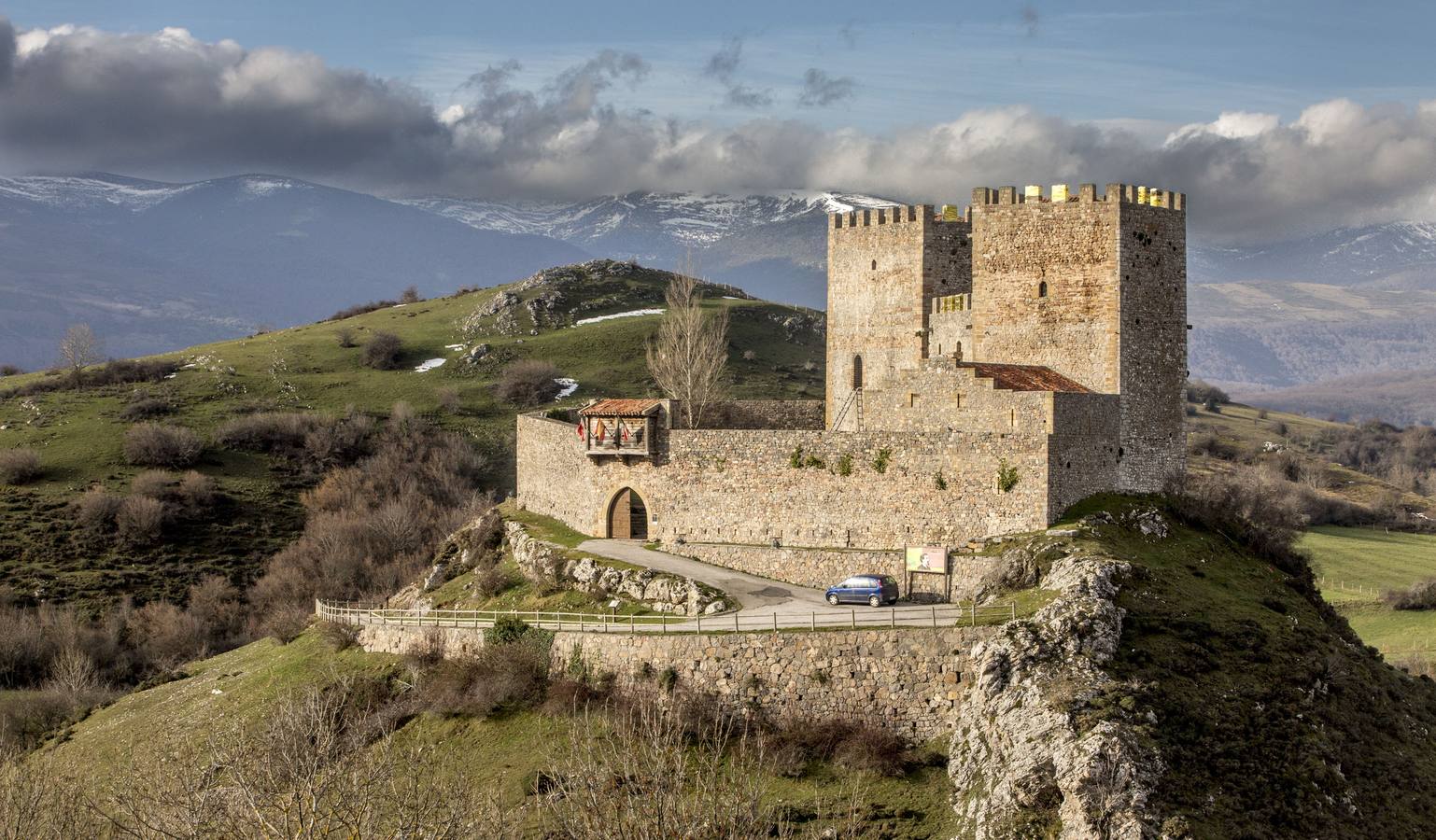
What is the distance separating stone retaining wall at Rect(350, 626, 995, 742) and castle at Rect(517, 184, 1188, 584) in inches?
284

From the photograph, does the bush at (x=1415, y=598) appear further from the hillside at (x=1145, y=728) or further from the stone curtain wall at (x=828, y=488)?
the stone curtain wall at (x=828, y=488)

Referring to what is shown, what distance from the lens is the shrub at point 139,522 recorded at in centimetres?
9344

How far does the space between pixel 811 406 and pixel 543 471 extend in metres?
12.2

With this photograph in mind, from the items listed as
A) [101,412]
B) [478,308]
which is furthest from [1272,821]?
[478,308]

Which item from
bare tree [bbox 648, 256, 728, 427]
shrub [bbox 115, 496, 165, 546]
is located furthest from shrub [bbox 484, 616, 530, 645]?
shrub [bbox 115, 496, 165, 546]

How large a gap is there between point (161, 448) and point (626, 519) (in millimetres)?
71010

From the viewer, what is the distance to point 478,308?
15750 centimetres

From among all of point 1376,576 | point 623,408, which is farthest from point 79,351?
point 1376,576

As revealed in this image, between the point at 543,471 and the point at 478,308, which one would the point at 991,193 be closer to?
the point at 543,471

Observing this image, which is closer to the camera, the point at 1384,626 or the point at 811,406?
the point at 811,406

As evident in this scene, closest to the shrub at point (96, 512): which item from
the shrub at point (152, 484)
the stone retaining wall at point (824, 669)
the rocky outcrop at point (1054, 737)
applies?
the shrub at point (152, 484)

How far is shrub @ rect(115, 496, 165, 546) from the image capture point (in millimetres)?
93438

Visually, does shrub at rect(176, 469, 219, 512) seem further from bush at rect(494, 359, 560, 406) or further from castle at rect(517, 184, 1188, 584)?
castle at rect(517, 184, 1188, 584)

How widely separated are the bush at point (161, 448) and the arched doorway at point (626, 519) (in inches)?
2720
